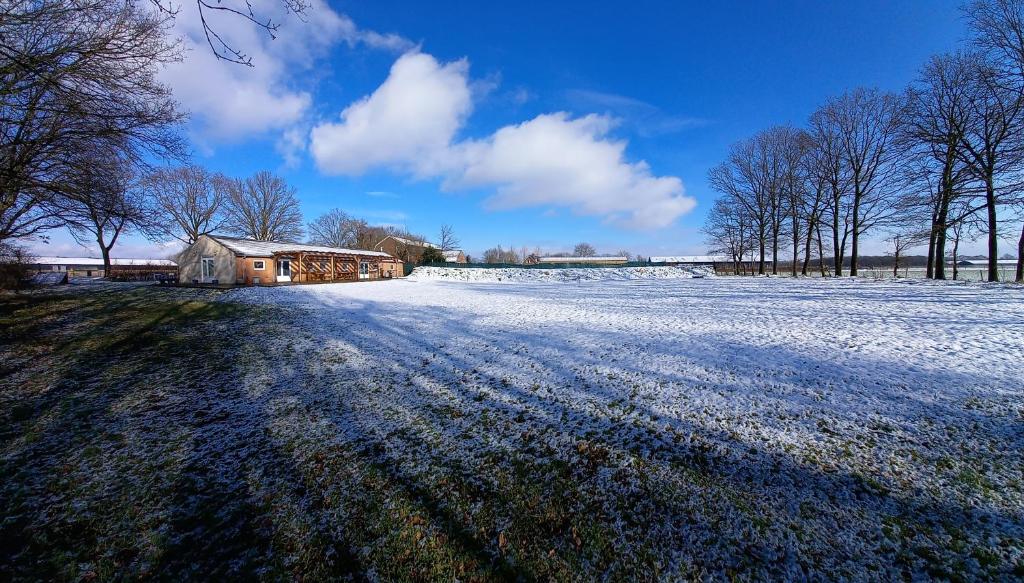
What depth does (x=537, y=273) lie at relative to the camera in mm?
41375

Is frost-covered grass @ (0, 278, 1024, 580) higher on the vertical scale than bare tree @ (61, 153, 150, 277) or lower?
lower

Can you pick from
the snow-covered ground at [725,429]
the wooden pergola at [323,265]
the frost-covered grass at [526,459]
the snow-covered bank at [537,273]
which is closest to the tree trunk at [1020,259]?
the snow-covered ground at [725,429]

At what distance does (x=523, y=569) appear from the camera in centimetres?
249

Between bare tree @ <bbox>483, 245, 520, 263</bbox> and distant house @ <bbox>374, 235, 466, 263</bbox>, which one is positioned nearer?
distant house @ <bbox>374, 235, 466, 263</bbox>

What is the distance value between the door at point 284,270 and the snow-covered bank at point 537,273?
38.9ft

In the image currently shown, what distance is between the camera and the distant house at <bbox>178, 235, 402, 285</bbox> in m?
28.2

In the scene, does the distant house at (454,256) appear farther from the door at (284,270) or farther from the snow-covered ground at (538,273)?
the door at (284,270)

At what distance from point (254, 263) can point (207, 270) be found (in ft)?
15.6

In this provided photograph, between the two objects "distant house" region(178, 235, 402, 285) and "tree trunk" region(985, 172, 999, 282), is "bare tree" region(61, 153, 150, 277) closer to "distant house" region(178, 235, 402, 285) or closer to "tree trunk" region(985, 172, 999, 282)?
"distant house" region(178, 235, 402, 285)

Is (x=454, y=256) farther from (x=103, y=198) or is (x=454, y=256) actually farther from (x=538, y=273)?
(x=103, y=198)

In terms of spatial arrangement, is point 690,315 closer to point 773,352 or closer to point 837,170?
point 773,352

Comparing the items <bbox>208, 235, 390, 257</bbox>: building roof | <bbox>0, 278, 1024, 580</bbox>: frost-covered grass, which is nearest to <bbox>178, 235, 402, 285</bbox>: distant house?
<bbox>208, 235, 390, 257</bbox>: building roof

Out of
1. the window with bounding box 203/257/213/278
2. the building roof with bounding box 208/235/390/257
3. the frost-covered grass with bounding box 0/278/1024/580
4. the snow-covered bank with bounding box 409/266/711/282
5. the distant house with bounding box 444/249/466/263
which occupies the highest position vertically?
the distant house with bounding box 444/249/466/263

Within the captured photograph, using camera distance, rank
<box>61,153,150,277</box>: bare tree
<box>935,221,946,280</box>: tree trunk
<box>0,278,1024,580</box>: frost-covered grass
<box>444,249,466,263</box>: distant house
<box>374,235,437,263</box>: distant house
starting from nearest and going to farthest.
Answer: <box>0,278,1024,580</box>: frost-covered grass
<box>61,153,150,277</box>: bare tree
<box>935,221,946,280</box>: tree trunk
<box>374,235,437,263</box>: distant house
<box>444,249,466,263</box>: distant house
